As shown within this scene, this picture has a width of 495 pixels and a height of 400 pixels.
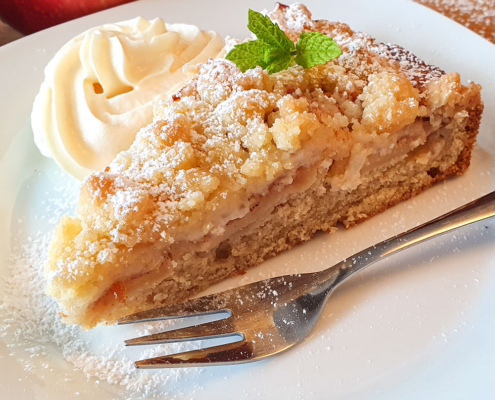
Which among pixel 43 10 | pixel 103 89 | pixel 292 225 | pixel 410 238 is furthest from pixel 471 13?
pixel 43 10

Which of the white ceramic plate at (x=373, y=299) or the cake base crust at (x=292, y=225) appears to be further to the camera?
the cake base crust at (x=292, y=225)

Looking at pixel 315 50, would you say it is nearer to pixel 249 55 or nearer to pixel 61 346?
pixel 249 55

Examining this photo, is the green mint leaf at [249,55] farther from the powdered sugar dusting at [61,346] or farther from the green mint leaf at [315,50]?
the powdered sugar dusting at [61,346]

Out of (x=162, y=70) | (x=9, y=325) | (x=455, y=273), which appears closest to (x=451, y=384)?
(x=455, y=273)

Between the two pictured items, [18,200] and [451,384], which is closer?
[451,384]

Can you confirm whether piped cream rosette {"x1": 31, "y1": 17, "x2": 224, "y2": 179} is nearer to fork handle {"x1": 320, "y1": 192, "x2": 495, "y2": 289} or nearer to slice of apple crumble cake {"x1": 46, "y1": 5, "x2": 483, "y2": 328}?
slice of apple crumble cake {"x1": 46, "y1": 5, "x2": 483, "y2": 328}

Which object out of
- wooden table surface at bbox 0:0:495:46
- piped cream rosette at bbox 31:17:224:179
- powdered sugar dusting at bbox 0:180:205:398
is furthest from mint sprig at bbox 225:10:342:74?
wooden table surface at bbox 0:0:495:46

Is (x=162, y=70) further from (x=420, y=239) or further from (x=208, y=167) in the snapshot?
(x=420, y=239)

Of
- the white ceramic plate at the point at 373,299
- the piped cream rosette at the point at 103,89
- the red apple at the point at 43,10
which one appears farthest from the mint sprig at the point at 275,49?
the red apple at the point at 43,10
